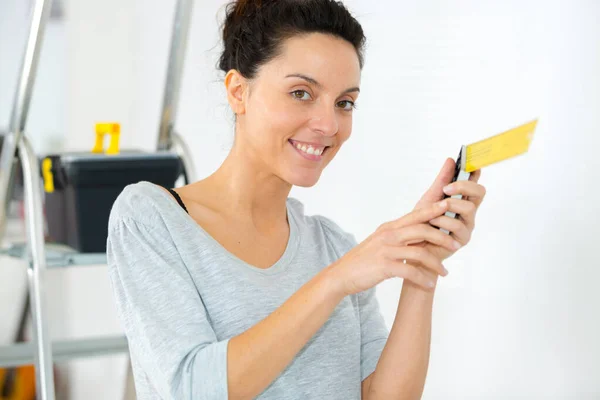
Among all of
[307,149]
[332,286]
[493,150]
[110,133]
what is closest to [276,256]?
[307,149]

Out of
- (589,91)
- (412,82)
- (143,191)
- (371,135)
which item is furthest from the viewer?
(371,135)

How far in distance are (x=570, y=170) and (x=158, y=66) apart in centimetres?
197

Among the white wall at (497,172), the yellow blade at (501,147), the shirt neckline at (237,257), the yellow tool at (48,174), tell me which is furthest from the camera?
the yellow tool at (48,174)

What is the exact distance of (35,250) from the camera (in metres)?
1.83

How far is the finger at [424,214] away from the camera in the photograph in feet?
3.40

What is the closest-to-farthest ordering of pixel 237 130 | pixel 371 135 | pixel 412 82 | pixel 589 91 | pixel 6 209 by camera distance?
pixel 237 130 → pixel 589 91 → pixel 6 209 → pixel 412 82 → pixel 371 135

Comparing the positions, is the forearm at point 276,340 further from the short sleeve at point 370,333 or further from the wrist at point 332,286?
the short sleeve at point 370,333

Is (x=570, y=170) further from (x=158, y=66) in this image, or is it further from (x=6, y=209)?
(x=158, y=66)

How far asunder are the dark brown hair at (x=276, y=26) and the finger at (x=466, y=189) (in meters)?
0.39

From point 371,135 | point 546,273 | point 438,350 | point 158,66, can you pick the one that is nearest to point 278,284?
point 546,273

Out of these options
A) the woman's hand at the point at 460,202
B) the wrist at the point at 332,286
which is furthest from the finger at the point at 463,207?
the wrist at the point at 332,286

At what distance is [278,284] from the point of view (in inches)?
51.4

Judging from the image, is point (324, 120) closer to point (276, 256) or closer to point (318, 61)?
point (318, 61)

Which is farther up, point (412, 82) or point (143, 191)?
point (412, 82)
